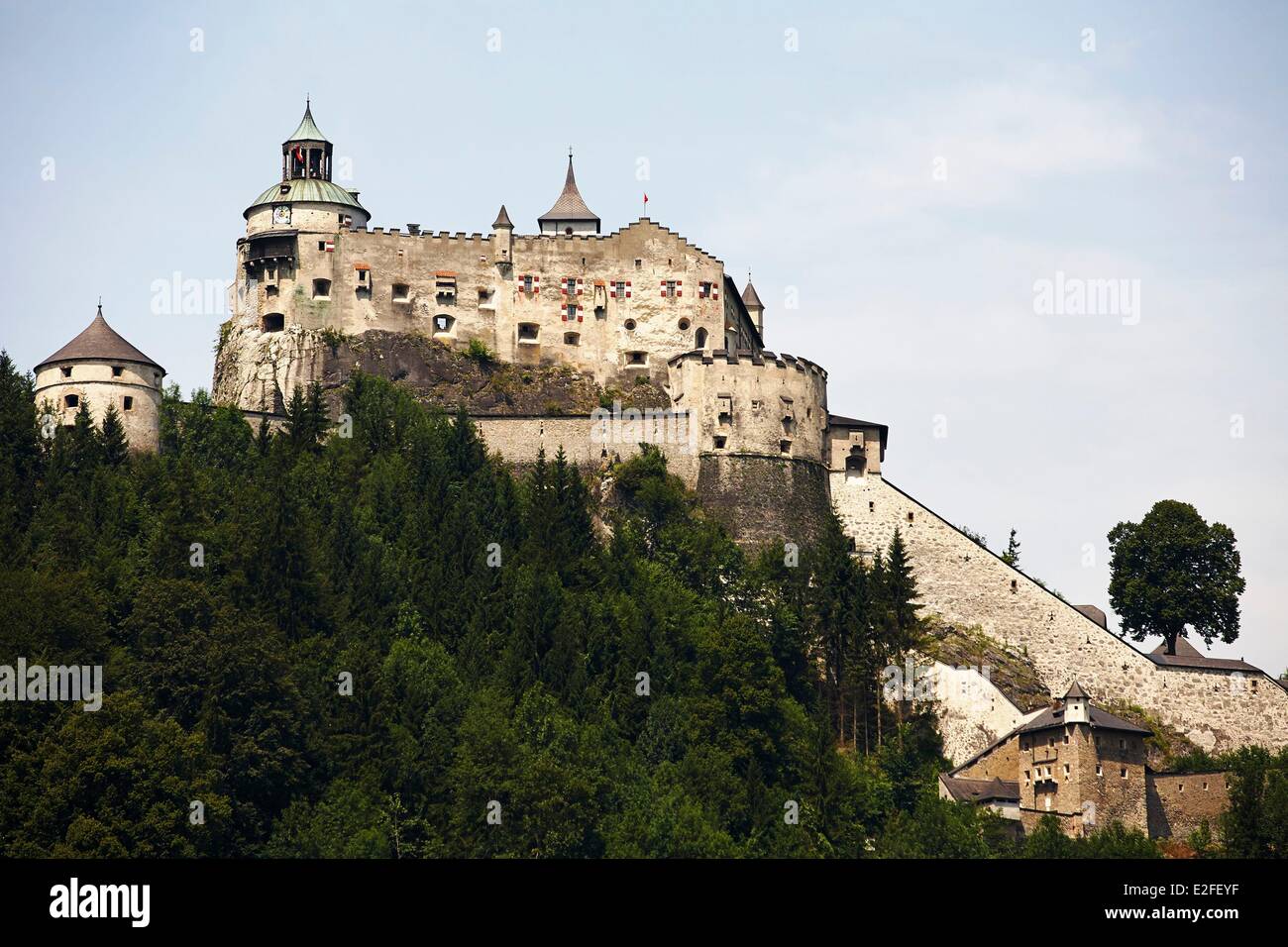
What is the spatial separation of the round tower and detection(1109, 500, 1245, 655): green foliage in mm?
33818

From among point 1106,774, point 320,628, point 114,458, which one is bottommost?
point 1106,774

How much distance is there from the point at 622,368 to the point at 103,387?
62.3ft

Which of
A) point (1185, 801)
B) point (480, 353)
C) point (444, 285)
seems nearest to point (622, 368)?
point (480, 353)

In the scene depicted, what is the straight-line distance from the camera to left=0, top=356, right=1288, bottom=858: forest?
52.1 metres

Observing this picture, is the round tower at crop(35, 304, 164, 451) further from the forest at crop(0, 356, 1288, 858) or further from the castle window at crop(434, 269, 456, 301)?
the castle window at crop(434, 269, 456, 301)

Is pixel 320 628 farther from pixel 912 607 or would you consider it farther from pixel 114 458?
pixel 912 607

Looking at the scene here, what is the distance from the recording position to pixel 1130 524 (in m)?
75.1

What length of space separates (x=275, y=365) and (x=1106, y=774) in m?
33.6

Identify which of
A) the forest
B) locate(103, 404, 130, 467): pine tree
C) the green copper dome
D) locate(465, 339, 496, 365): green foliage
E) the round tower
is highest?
the green copper dome

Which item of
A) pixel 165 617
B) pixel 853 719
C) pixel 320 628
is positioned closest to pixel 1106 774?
pixel 853 719

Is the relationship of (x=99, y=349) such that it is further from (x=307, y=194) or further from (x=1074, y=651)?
(x=1074, y=651)

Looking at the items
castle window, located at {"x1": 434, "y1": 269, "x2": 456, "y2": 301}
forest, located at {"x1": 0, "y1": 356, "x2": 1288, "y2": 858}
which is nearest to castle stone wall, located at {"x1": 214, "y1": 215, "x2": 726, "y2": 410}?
castle window, located at {"x1": 434, "y1": 269, "x2": 456, "y2": 301}

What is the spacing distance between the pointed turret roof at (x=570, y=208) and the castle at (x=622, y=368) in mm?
113
